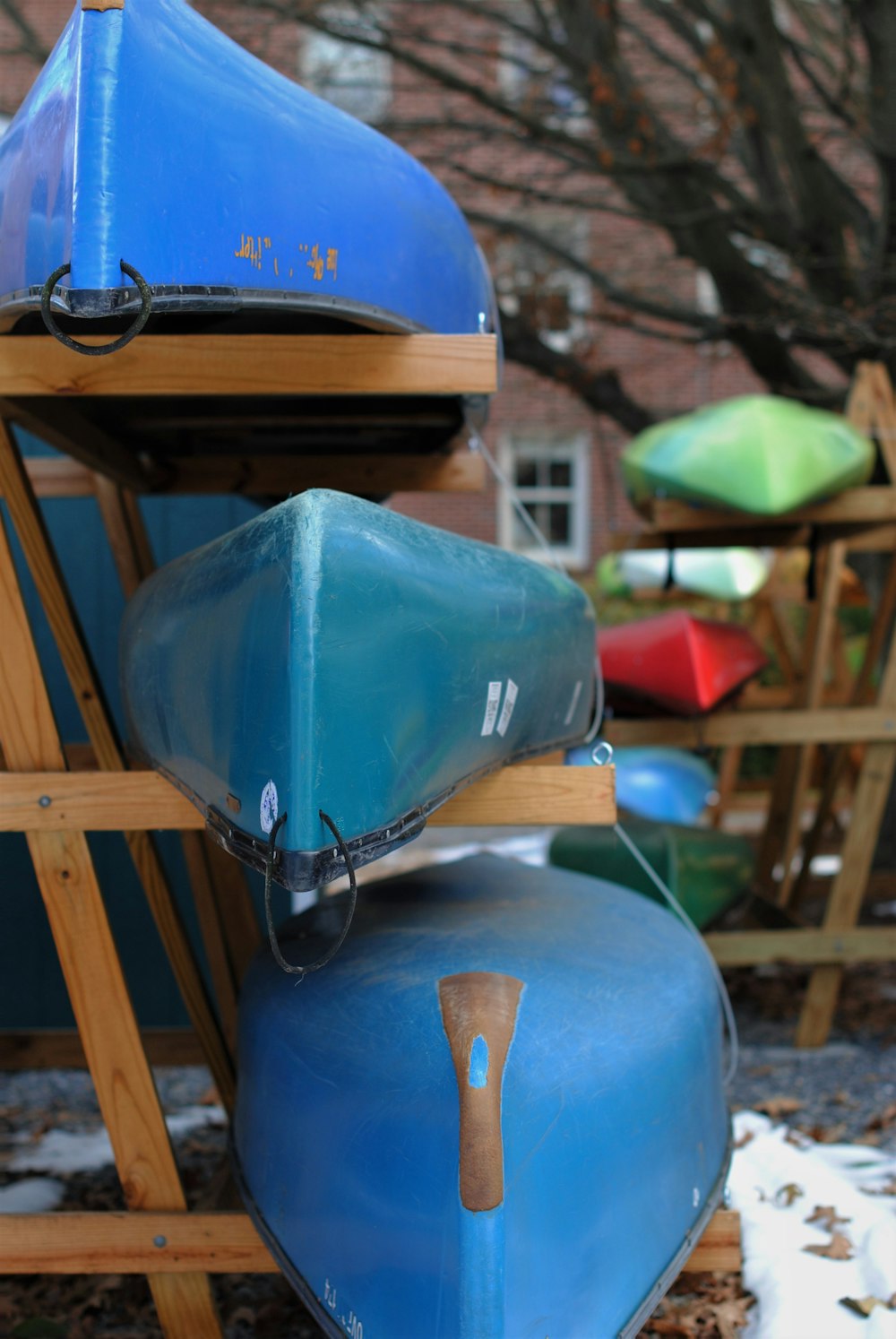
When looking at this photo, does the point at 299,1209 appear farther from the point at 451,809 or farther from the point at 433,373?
the point at 433,373

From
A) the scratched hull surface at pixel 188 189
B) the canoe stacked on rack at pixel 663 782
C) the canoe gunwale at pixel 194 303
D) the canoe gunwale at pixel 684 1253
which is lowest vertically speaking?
the canoe stacked on rack at pixel 663 782

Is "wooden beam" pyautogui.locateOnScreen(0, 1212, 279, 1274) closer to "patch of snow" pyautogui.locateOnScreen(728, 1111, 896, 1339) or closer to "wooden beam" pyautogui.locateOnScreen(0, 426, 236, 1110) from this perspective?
"wooden beam" pyautogui.locateOnScreen(0, 426, 236, 1110)

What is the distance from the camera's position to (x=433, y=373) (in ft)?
8.29

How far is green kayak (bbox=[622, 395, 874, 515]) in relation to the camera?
14.7 ft

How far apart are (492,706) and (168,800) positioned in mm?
666

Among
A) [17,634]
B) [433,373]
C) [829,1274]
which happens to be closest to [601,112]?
[433,373]

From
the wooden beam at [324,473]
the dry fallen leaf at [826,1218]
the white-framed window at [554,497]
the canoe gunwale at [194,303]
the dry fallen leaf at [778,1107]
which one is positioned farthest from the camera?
the white-framed window at [554,497]

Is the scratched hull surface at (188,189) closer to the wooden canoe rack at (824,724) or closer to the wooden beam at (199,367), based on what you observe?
the wooden beam at (199,367)

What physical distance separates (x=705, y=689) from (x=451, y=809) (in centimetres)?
233

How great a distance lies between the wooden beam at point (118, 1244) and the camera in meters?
2.57

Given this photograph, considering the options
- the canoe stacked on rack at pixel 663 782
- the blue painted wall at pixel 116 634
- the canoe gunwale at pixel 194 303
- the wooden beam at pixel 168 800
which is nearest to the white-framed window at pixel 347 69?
the blue painted wall at pixel 116 634

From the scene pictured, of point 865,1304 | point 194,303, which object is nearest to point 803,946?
point 865,1304

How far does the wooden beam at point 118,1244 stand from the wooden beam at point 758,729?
2298 millimetres

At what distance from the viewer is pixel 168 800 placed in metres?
2.50
